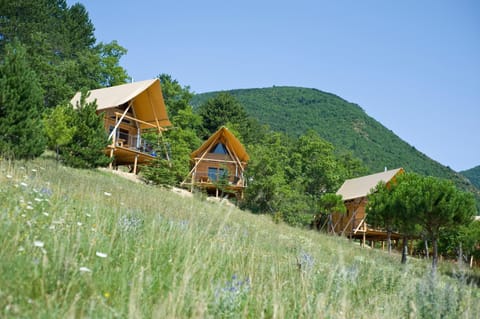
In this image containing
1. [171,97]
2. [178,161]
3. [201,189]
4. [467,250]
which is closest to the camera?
[467,250]

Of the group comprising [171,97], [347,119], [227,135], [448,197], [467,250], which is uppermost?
[347,119]

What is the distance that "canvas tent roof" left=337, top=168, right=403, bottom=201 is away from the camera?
31945 mm

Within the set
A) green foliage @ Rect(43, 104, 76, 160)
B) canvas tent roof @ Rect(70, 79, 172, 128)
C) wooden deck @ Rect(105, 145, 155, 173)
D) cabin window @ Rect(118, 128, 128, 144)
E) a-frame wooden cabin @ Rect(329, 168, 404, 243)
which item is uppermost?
canvas tent roof @ Rect(70, 79, 172, 128)

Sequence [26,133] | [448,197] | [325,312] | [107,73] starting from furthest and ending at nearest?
[107,73] → [448,197] → [26,133] → [325,312]

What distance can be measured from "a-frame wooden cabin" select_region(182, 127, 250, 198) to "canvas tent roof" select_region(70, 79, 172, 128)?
4139 millimetres

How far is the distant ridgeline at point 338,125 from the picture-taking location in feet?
252

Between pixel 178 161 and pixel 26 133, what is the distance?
13.7m

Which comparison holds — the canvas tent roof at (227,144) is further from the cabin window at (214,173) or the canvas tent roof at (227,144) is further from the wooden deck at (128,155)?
the wooden deck at (128,155)

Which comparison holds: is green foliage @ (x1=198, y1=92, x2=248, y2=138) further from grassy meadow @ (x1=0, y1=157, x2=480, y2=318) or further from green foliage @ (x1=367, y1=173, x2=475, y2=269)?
grassy meadow @ (x1=0, y1=157, x2=480, y2=318)

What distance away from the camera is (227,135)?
109 feet

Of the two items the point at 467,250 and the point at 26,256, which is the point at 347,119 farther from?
the point at 26,256

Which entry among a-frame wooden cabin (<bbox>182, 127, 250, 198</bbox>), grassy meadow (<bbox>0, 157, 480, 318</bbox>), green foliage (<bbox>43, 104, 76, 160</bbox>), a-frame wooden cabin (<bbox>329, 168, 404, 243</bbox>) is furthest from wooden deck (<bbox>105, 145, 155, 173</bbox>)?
grassy meadow (<bbox>0, 157, 480, 318</bbox>)

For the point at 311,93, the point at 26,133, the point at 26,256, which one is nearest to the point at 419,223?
the point at 26,133

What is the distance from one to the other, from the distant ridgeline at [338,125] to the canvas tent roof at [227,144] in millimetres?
36041
